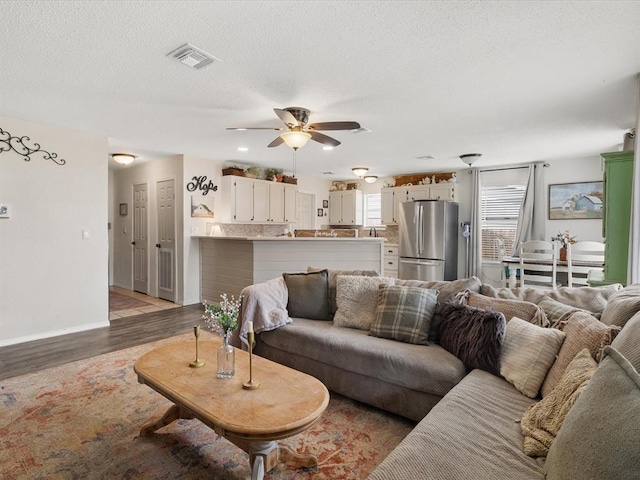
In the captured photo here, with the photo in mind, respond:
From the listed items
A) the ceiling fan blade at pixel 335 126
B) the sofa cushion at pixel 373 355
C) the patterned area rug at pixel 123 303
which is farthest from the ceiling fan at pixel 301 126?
the patterned area rug at pixel 123 303

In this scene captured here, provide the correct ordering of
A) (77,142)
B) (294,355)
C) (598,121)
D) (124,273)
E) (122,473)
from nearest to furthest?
(122,473) → (294,355) → (598,121) → (77,142) → (124,273)

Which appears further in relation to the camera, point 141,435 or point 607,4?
point 141,435

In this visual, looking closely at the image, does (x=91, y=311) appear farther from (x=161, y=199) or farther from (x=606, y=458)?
(x=606, y=458)

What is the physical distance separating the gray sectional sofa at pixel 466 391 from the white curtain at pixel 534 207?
4.07 meters

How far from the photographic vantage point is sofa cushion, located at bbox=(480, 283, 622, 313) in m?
2.27

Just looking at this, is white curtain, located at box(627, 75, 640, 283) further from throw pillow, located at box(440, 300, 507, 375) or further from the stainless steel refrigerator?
the stainless steel refrigerator

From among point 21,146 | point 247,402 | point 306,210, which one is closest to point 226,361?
point 247,402

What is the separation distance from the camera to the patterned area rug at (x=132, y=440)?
1860 millimetres

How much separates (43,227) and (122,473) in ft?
10.8

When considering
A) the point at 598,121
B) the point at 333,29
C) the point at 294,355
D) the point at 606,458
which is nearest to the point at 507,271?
the point at 598,121

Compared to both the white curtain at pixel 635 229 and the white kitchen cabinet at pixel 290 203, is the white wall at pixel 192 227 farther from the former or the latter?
the white curtain at pixel 635 229

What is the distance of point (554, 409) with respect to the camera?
4.78 feet

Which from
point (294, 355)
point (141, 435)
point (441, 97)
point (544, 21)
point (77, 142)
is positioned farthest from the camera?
point (77, 142)

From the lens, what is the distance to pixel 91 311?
4.46 metres
